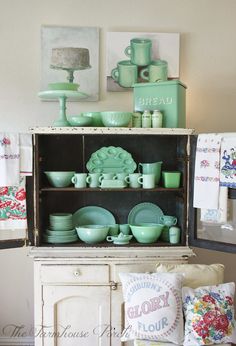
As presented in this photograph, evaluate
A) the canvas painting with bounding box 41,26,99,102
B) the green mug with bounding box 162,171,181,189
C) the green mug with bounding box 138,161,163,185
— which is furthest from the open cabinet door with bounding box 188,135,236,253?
the canvas painting with bounding box 41,26,99,102

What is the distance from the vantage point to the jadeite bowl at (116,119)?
2.29m

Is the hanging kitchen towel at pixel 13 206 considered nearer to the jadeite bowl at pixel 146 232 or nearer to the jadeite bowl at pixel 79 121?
the jadeite bowl at pixel 79 121

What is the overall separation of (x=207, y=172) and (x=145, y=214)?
596mm

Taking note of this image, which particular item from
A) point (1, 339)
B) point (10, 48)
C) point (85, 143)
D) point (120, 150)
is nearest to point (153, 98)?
point (120, 150)

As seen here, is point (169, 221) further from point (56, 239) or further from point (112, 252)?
point (56, 239)

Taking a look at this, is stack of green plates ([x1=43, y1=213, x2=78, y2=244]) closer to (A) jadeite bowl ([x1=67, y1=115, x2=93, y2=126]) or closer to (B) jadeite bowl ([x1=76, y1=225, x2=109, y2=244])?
(B) jadeite bowl ([x1=76, y1=225, x2=109, y2=244])

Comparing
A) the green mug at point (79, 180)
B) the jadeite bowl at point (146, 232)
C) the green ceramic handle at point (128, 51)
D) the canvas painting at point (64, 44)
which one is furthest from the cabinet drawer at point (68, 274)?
the green ceramic handle at point (128, 51)

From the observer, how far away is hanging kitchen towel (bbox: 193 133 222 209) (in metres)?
2.15

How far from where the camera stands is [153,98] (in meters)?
2.36

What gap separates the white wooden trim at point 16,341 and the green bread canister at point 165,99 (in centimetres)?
173

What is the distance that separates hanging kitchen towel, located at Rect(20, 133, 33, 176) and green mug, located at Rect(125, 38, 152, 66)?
2.91ft

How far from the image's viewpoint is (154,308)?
194 cm

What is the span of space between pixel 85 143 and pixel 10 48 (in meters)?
0.78

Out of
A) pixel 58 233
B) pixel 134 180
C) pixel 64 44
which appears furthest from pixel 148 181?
pixel 64 44
